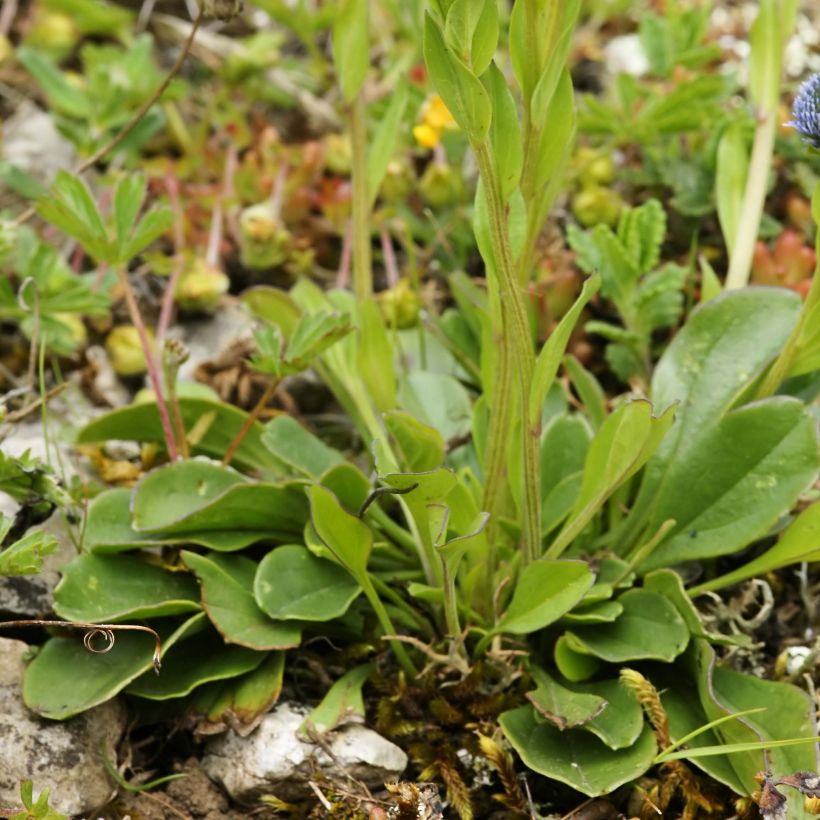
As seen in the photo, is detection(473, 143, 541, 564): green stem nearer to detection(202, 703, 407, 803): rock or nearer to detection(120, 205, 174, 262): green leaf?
detection(202, 703, 407, 803): rock

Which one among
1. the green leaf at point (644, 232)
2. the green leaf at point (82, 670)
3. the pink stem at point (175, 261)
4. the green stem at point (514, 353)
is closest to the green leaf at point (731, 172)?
the green leaf at point (644, 232)

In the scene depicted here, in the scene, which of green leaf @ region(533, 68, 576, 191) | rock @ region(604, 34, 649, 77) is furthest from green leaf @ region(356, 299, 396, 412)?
rock @ region(604, 34, 649, 77)

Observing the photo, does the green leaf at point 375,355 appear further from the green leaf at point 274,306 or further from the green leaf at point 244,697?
the green leaf at point 244,697

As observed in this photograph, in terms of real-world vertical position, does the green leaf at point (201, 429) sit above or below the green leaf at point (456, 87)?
A: below

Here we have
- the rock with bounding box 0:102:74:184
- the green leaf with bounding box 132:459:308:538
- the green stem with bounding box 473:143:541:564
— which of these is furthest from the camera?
the rock with bounding box 0:102:74:184

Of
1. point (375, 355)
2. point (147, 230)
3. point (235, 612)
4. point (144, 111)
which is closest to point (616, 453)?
point (375, 355)

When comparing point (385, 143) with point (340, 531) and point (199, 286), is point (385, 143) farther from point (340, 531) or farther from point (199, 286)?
point (340, 531)
